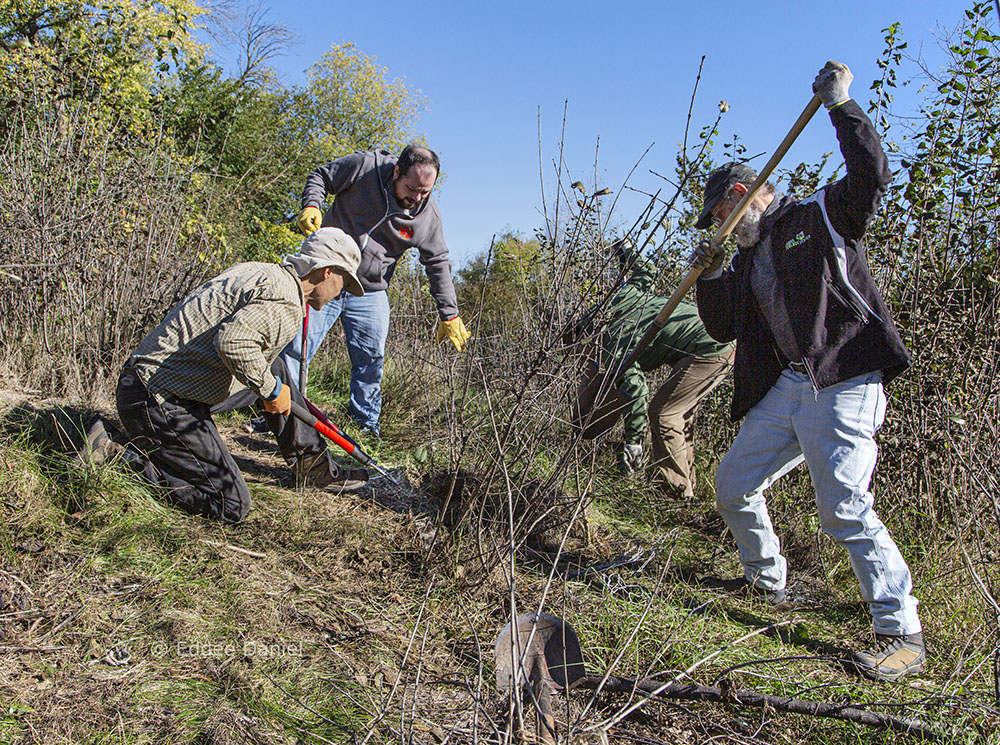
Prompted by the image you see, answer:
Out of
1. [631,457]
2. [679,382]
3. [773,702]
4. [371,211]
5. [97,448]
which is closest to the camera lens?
[773,702]

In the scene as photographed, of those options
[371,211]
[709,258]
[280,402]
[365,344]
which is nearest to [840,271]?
[709,258]

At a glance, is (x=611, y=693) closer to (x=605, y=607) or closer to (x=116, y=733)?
(x=605, y=607)

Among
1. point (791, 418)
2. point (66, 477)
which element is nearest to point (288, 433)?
point (66, 477)

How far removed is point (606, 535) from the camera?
3.66 metres

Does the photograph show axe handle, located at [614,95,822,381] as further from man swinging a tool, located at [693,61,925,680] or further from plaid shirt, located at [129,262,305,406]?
plaid shirt, located at [129,262,305,406]

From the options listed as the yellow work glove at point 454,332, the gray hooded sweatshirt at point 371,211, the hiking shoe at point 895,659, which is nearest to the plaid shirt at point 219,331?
the gray hooded sweatshirt at point 371,211

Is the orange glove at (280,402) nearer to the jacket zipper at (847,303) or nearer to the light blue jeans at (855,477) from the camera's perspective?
the light blue jeans at (855,477)

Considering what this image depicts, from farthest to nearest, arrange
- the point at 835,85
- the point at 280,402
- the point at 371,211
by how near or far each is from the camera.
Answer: the point at 371,211, the point at 280,402, the point at 835,85

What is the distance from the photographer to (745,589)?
3158 millimetres

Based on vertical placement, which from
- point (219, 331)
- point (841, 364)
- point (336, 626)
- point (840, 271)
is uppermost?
point (840, 271)

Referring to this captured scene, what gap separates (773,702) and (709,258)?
5.64 ft

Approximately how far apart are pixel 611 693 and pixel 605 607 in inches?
20.0

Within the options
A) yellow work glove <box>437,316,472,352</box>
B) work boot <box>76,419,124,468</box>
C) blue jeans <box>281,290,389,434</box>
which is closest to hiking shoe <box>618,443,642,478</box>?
yellow work glove <box>437,316,472,352</box>

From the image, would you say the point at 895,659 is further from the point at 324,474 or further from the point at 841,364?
the point at 324,474
